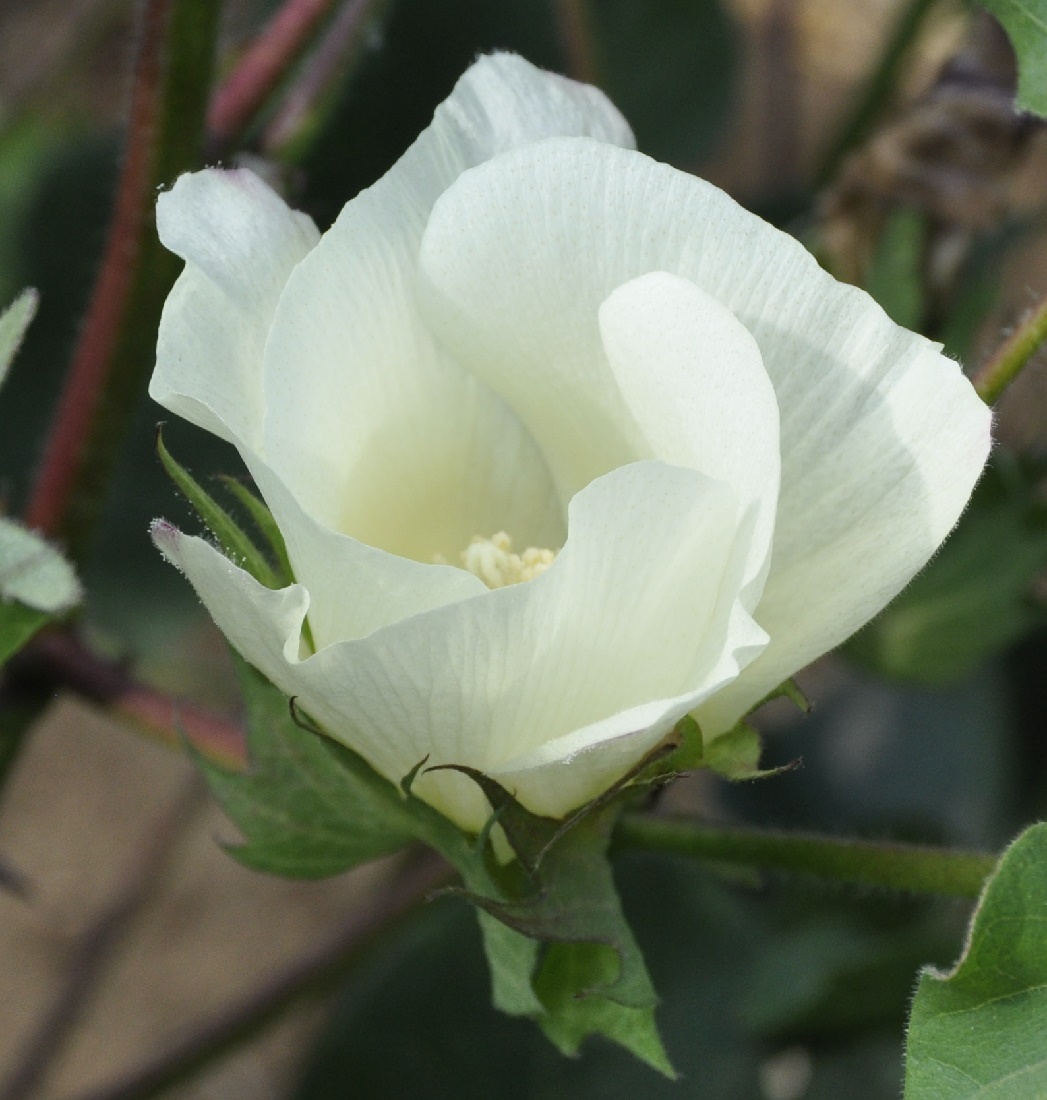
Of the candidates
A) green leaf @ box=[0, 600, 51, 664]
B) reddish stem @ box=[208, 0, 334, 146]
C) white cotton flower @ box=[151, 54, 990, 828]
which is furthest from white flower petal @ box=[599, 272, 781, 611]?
reddish stem @ box=[208, 0, 334, 146]

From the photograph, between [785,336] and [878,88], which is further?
[878,88]

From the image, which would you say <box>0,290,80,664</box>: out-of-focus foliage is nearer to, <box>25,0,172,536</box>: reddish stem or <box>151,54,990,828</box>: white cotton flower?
<box>151,54,990,828</box>: white cotton flower

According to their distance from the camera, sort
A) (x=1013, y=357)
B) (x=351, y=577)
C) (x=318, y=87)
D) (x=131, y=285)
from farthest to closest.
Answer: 1. (x=318, y=87)
2. (x=131, y=285)
3. (x=1013, y=357)
4. (x=351, y=577)

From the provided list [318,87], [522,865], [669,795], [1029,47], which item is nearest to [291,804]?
[522,865]

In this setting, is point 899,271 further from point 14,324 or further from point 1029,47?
point 14,324

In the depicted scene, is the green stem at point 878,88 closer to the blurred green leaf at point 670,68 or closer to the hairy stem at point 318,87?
the blurred green leaf at point 670,68

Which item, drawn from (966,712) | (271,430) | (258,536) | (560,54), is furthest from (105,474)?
(966,712)

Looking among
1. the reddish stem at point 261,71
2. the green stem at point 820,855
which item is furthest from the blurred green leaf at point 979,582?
the reddish stem at point 261,71
